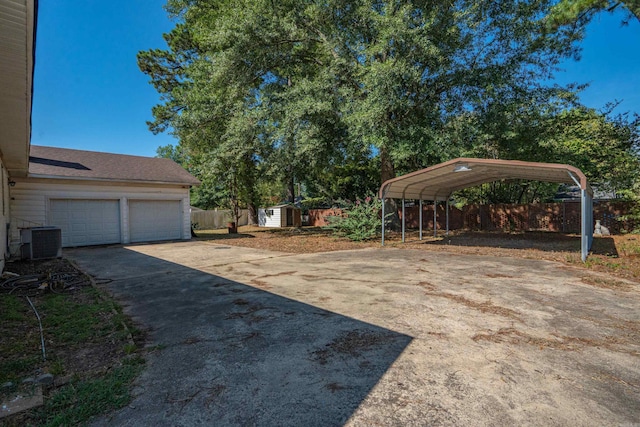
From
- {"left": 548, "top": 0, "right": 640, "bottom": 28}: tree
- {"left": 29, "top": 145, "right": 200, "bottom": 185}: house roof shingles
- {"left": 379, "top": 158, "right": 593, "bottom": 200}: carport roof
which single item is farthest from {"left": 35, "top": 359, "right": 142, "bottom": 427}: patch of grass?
{"left": 548, "top": 0, "right": 640, "bottom": 28}: tree

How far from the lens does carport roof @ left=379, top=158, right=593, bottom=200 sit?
7.62 m

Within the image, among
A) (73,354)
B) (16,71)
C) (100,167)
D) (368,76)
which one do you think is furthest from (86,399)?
(100,167)

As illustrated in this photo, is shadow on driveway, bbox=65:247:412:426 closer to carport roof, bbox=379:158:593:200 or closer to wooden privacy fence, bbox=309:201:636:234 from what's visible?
carport roof, bbox=379:158:593:200

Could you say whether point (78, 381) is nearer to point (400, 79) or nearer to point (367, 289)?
point (367, 289)

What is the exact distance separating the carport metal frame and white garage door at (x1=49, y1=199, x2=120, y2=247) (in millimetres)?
Result: 10401

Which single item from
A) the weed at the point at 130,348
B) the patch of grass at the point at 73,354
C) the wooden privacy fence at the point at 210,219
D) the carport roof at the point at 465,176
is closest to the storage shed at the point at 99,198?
the patch of grass at the point at 73,354

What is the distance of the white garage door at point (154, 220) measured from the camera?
13.1 meters

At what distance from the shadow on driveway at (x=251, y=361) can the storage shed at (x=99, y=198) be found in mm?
8922

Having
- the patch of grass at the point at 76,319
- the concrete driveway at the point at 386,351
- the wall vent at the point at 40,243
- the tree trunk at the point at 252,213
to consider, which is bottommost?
the concrete driveway at the point at 386,351

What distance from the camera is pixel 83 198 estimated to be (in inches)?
463

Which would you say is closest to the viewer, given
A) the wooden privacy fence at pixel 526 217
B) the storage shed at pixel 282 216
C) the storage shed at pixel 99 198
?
the storage shed at pixel 99 198

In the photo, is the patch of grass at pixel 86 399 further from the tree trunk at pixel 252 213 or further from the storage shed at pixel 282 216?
the storage shed at pixel 282 216

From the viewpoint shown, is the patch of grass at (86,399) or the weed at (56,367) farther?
the weed at (56,367)

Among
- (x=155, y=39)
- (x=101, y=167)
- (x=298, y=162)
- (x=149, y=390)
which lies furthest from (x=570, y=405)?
(x=155, y=39)
